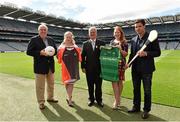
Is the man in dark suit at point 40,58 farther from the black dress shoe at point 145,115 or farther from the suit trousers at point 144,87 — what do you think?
the black dress shoe at point 145,115

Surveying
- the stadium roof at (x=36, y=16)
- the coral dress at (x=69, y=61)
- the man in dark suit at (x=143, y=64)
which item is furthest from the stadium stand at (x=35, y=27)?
the man in dark suit at (x=143, y=64)

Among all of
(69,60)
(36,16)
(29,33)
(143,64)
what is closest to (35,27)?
(29,33)

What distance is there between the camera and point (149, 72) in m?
5.63

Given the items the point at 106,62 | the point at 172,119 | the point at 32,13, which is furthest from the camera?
the point at 32,13

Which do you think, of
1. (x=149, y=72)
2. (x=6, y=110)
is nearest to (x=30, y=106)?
(x=6, y=110)

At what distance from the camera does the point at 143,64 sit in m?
5.67

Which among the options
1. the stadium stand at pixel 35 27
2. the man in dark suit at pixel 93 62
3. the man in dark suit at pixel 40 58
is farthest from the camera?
the stadium stand at pixel 35 27

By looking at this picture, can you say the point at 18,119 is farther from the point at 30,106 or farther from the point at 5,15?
the point at 5,15

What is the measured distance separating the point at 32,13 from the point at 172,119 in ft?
220

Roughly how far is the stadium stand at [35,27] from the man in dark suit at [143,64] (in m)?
54.8

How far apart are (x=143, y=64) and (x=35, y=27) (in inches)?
3077

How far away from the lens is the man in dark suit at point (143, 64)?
18.3ft

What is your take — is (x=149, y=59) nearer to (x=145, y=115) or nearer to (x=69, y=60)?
(x=145, y=115)

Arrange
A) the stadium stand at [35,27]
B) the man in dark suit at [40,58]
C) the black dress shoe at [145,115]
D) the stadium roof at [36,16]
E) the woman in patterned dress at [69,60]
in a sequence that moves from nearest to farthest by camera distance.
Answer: the black dress shoe at [145,115] < the man in dark suit at [40,58] < the woman in patterned dress at [69,60] < the stadium roof at [36,16] < the stadium stand at [35,27]
